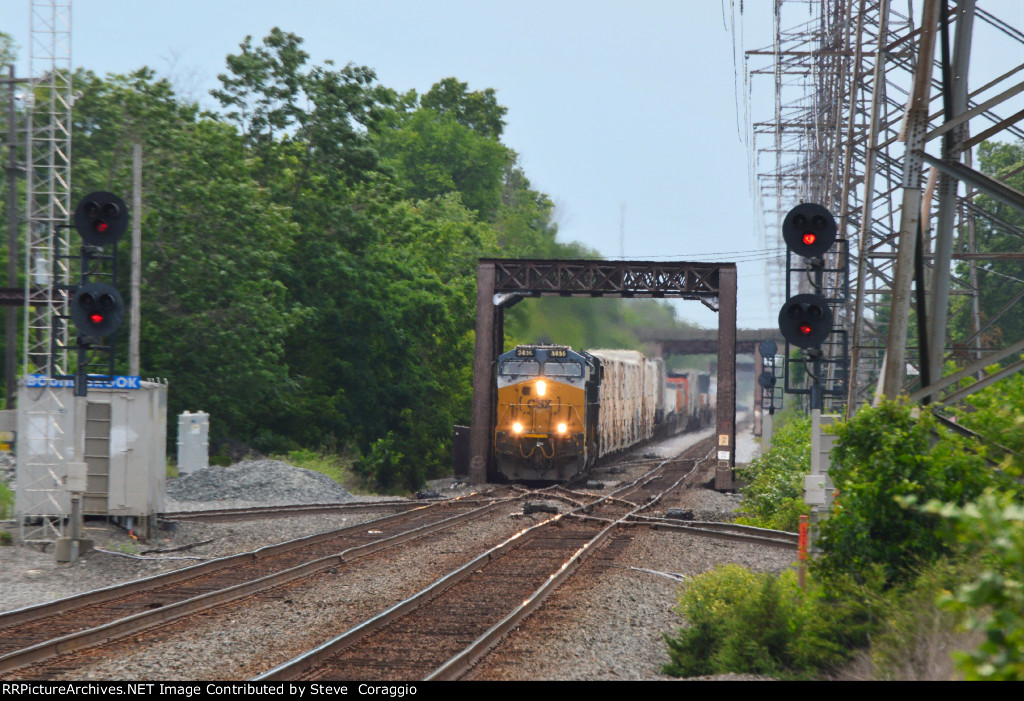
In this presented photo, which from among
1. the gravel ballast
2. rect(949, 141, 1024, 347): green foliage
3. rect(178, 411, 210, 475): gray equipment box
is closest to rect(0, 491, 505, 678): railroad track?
the gravel ballast

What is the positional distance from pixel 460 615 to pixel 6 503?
40.1ft

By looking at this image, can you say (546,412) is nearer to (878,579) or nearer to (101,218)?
(101,218)

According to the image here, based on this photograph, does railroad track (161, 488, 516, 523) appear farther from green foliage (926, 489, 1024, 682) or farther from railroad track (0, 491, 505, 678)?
green foliage (926, 489, 1024, 682)

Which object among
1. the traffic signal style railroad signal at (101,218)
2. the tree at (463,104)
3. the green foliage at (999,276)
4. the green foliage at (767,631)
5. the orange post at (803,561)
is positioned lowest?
the green foliage at (767,631)

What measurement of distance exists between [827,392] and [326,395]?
2048 cm

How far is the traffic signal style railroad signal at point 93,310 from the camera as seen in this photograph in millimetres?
15531

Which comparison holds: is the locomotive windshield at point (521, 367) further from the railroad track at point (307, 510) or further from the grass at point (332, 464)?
the grass at point (332, 464)

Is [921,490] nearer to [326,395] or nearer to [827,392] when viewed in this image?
[827,392]

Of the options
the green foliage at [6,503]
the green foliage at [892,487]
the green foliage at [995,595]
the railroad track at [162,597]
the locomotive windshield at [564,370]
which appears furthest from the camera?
the locomotive windshield at [564,370]

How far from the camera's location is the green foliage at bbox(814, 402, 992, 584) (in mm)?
8891

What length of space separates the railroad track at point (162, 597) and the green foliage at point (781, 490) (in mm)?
7003

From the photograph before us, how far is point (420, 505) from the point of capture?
80.7 ft

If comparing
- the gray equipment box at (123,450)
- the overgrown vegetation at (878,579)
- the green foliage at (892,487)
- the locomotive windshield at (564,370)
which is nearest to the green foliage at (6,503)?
the gray equipment box at (123,450)

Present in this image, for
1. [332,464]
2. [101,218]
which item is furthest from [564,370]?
[101,218]
